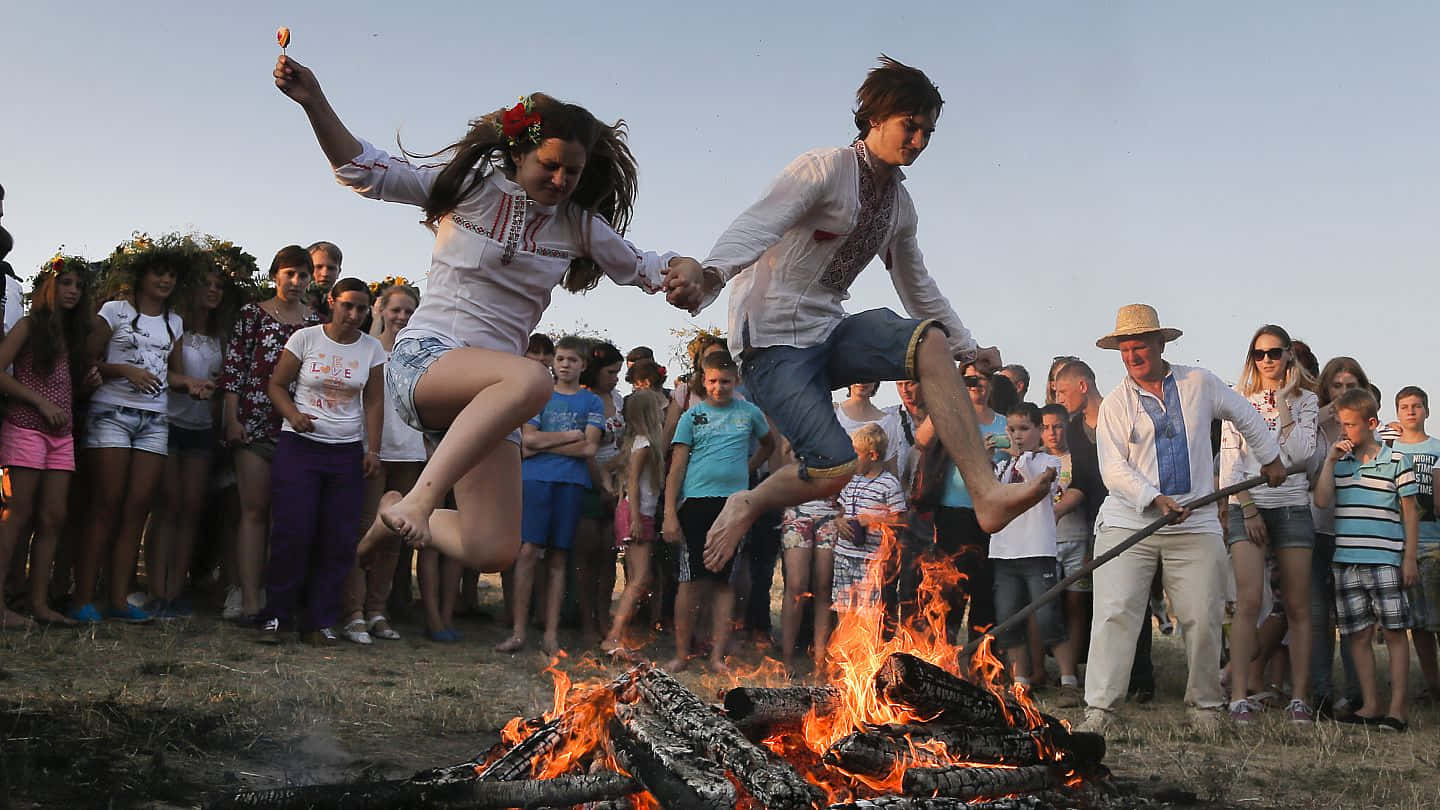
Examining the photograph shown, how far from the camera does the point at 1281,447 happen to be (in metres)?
7.58

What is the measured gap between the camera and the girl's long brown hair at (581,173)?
4.55m

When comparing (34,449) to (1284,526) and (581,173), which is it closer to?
(581,173)

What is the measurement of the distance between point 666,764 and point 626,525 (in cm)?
476

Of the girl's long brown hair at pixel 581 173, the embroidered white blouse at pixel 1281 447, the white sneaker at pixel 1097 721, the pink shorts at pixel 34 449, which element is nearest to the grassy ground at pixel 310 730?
the white sneaker at pixel 1097 721

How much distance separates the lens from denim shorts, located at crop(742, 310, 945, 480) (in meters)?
4.94

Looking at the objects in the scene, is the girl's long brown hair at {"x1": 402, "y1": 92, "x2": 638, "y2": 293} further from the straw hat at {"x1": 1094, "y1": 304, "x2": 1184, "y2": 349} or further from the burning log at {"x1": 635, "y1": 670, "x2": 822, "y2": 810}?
the straw hat at {"x1": 1094, "y1": 304, "x2": 1184, "y2": 349}

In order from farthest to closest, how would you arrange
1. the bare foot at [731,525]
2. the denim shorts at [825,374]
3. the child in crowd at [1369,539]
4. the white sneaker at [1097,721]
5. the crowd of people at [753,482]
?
the child in crowd at [1369,539]
the crowd of people at [753,482]
the white sneaker at [1097,721]
the bare foot at [731,525]
the denim shorts at [825,374]

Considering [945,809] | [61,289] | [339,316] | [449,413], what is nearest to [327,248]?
[339,316]

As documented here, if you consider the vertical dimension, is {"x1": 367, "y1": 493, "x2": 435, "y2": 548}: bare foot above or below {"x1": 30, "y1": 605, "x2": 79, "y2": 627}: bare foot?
above

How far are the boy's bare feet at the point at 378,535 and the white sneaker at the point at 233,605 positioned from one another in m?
3.49

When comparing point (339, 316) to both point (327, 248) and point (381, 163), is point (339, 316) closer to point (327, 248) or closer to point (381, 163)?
point (327, 248)

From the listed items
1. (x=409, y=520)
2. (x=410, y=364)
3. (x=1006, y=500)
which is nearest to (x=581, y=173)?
(x=410, y=364)

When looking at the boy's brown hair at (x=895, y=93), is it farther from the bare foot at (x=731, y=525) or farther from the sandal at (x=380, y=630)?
the sandal at (x=380, y=630)

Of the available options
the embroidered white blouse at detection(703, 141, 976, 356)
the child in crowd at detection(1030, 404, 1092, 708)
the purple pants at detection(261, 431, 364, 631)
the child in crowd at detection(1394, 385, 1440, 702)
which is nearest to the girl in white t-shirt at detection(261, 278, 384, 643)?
the purple pants at detection(261, 431, 364, 631)
